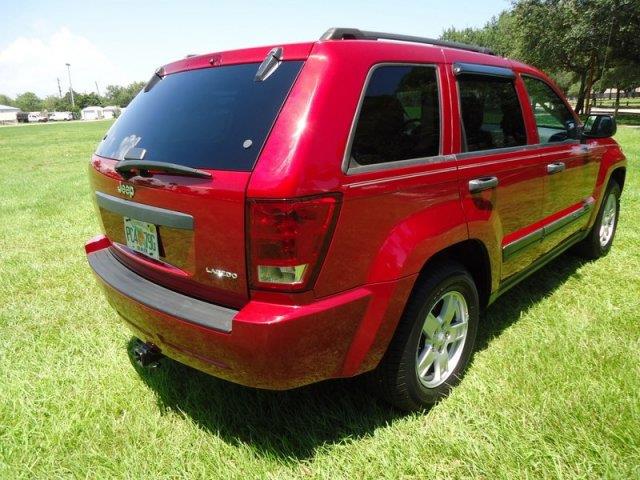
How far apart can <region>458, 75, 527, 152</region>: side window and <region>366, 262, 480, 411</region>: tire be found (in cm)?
74

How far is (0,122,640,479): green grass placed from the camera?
7.05 feet

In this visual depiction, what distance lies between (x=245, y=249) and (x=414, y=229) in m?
0.77

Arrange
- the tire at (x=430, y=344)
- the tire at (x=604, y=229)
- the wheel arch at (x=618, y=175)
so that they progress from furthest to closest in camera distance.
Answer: the wheel arch at (x=618, y=175), the tire at (x=604, y=229), the tire at (x=430, y=344)

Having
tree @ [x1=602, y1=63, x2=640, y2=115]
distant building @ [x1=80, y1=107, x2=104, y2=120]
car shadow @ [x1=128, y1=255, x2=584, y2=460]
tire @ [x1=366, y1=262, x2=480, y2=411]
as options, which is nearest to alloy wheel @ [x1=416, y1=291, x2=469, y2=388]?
tire @ [x1=366, y1=262, x2=480, y2=411]

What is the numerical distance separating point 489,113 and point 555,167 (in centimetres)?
83

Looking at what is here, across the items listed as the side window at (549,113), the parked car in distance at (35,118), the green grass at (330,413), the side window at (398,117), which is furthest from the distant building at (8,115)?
the side window at (398,117)

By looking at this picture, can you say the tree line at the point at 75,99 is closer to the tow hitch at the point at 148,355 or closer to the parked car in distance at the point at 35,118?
the parked car in distance at the point at 35,118

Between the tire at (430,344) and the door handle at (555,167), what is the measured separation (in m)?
1.17

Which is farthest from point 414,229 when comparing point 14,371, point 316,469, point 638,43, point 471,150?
point 638,43

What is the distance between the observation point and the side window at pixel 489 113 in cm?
259

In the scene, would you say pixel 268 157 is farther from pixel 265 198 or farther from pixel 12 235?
pixel 12 235

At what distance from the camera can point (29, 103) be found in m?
158

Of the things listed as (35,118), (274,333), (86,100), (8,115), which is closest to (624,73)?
(274,333)

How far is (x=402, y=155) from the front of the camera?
217cm
